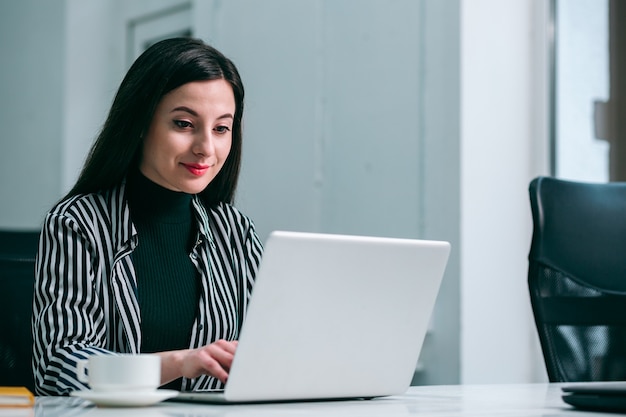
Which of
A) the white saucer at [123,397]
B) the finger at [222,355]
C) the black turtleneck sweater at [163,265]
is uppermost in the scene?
the black turtleneck sweater at [163,265]

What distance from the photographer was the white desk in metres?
1.05

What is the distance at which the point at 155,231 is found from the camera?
5.90 ft

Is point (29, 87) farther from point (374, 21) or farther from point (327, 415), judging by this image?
point (327, 415)

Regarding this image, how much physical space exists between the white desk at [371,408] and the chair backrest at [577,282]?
0.62 m

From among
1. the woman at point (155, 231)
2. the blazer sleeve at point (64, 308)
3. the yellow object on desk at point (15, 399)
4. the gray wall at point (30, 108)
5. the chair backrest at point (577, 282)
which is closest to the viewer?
the yellow object on desk at point (15, 399)

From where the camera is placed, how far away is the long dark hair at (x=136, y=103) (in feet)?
5.63

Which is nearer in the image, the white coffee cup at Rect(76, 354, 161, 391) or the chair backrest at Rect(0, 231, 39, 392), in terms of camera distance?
the white coffee cup at Rect(76, 354, 161, 391)

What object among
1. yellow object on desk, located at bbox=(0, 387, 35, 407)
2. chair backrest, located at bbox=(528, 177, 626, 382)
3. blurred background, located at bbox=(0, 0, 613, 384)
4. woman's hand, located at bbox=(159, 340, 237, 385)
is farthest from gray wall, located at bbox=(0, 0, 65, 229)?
yellow object on desk, located at bbox=(0, 387, 35, 407)

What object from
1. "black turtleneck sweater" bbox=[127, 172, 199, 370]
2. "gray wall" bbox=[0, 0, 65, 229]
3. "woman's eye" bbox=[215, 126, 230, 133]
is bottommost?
"black turtleneck sweater" bbox=[127, 172, 199, 370]

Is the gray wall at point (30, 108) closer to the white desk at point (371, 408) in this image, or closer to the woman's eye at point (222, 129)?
the woman's eye at point (222, 129)

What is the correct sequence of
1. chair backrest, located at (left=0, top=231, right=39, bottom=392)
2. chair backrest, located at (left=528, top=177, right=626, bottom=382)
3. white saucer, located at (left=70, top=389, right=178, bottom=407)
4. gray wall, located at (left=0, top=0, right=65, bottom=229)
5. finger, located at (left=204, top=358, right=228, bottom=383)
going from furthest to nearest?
gray wall, located at (left=0, top=0, right=65, bottom=229), chair backrest, located at (left=528, top=177, right=626, bottom=382), chair backrest, located at (left=0, top=231, right=39, bottom=392), finger, located at (left=204, top=358, right=228, bottom=383), white saucer, located at (left=70, top=389, right=178, bottom=407)

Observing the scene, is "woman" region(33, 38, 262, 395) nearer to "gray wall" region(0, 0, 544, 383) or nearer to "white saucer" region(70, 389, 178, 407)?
"white saucer" region(70, 389, 178, 407)

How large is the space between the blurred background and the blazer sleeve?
1585 millimetres

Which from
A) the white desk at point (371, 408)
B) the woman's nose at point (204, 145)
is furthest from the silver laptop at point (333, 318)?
the woman's nose at point (204, 145)
